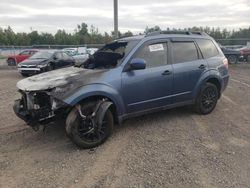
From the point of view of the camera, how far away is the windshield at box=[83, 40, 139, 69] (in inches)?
231

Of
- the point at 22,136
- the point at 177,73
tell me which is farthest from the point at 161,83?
the point at 22,136

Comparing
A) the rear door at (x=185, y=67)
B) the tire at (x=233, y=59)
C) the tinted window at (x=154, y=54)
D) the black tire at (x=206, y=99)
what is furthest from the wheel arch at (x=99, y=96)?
the tire at (x=233, y=59)

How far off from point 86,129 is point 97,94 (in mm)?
595

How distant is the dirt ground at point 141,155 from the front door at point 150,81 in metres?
0.54

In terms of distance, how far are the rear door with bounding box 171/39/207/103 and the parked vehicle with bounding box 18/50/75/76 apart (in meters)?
10.4

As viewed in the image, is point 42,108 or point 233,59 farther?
point 233,59

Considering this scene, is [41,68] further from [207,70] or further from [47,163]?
[47,163]

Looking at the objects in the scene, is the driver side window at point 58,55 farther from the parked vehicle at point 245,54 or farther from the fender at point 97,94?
the parked vehicle at point 245,54

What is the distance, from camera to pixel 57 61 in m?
16.1

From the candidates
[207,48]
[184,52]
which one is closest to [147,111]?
[184,52]

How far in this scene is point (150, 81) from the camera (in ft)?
19.0

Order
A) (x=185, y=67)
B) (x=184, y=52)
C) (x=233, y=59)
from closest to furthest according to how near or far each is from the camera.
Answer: (x=185, y=67), (x=184, y=52), (x=233, y=59)

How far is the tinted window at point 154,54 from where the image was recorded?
588 cm

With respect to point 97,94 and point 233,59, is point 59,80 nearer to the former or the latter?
point 97,94
